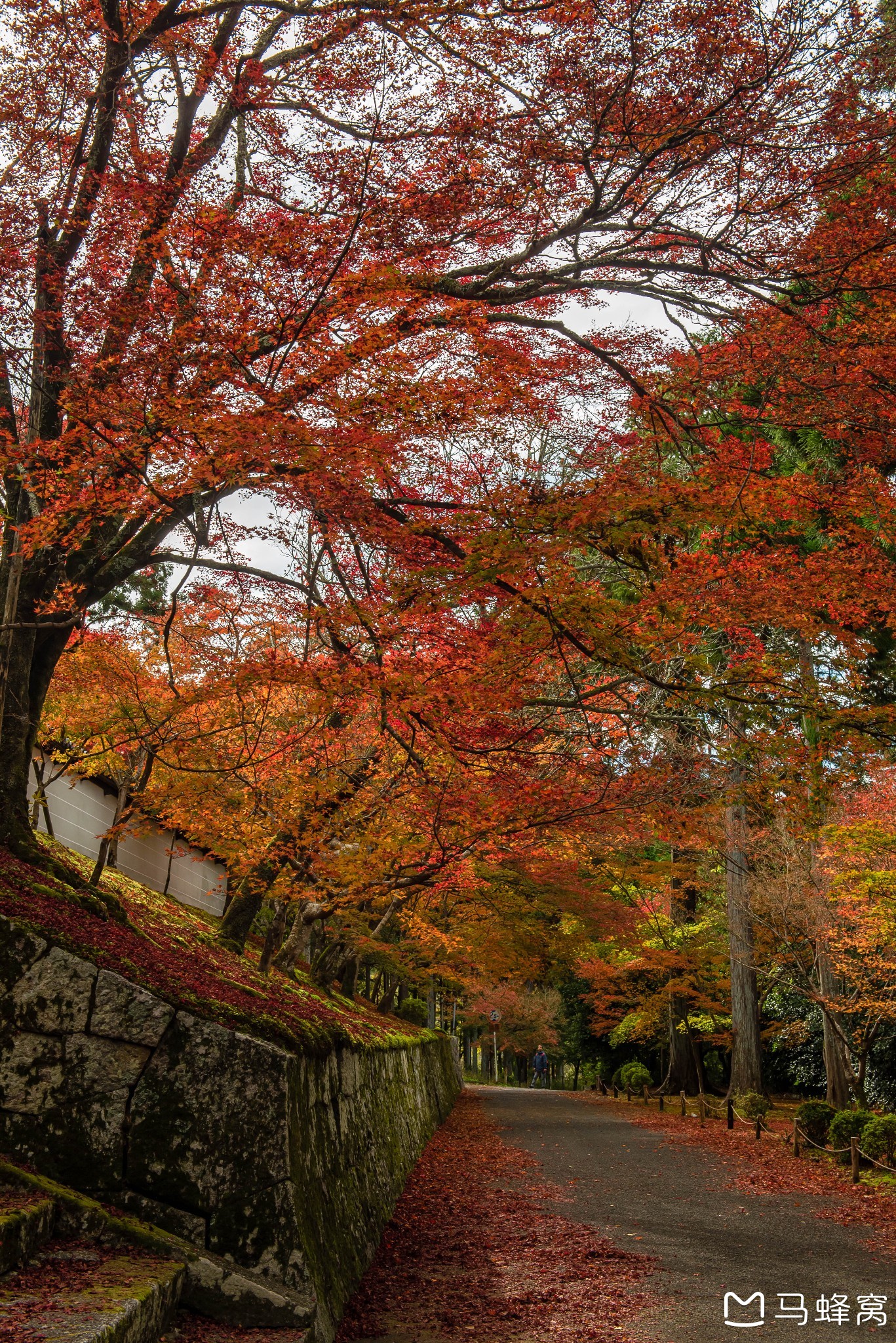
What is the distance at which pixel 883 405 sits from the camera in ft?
28.3

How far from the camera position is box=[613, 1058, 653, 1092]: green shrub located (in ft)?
92.6

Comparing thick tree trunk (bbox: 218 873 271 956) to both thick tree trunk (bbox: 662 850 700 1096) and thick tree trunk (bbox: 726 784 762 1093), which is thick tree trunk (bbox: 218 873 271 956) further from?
thick tree trunk (bbox: 662 850 700 1096)

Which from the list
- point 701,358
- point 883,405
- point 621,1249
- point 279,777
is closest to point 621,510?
point 701,358

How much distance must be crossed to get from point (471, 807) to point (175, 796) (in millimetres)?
3385

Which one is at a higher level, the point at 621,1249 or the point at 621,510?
the point at 621,510

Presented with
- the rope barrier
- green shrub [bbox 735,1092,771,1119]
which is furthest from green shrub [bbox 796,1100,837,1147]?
green shrub [bbox 735,1092,771,1119]

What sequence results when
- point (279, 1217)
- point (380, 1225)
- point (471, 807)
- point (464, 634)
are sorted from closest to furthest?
point (279, 1217)
point (464, 634)
point (380, 1225)
point (471, 807)

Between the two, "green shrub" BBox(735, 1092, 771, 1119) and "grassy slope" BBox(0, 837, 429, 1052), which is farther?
"green shrub" BBox(735, 1092, 771, 1119)

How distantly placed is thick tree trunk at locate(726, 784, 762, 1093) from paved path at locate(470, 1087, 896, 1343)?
20.1 feet

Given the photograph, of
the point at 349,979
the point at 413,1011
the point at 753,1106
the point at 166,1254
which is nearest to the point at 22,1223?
the point at 166,1254

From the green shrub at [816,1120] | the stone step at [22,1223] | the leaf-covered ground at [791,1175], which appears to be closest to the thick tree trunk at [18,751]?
the stone step at [22,1223]

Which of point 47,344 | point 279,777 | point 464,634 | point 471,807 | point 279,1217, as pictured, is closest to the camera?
point 279,1217

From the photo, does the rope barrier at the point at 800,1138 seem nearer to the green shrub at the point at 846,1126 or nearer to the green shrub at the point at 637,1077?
the green shrub at the point at 846,1126

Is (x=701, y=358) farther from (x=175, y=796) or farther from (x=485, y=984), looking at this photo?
(x=485, y=984)
